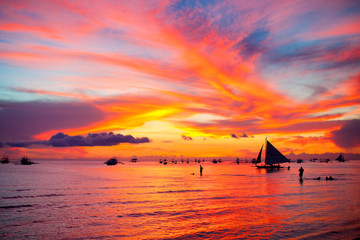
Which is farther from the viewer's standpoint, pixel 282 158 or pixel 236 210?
pixel 282 158

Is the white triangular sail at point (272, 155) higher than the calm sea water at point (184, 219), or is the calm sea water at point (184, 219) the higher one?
the white triangular sail at point (272, 155)

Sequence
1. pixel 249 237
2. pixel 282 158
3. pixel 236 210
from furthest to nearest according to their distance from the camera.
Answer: pixel 282 158
pixel 236 210
pixel 249 237

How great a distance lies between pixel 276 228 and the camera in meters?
22.6

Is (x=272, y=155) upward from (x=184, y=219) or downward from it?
upward

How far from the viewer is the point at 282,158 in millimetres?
132125

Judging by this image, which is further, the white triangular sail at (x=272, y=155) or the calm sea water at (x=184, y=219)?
the white triangular sail at (x=272, y=155)

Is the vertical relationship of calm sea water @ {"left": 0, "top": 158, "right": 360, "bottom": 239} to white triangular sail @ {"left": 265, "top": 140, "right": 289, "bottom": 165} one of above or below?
below

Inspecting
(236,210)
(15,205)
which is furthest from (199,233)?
(15,205)

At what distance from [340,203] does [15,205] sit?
42430 millimetres

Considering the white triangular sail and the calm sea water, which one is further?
the white triangular sail

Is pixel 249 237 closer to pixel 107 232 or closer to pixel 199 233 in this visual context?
pixel 199 233

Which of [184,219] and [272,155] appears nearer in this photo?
[184,219]

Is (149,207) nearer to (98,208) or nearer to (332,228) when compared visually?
(98,208)

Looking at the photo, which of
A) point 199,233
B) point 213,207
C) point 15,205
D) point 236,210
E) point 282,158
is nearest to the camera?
point 199,233
